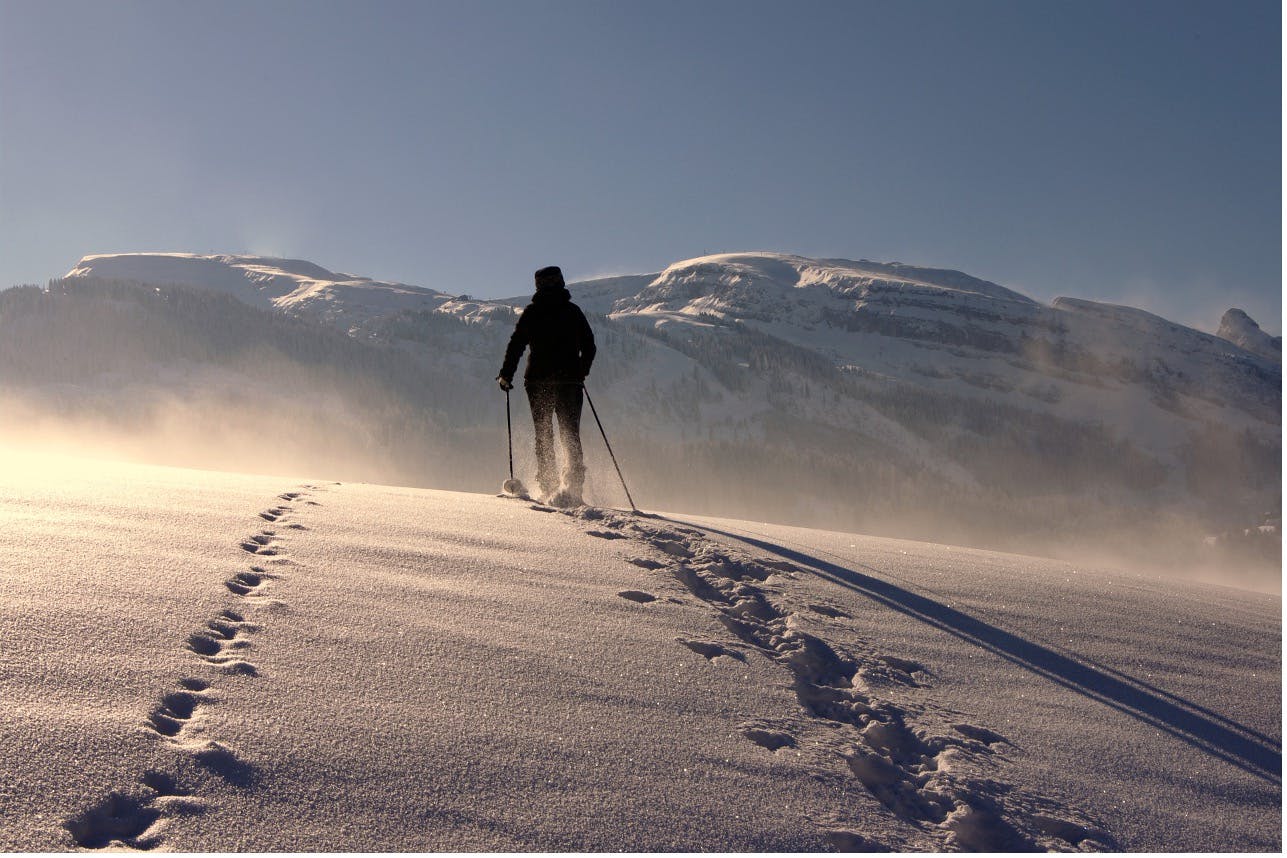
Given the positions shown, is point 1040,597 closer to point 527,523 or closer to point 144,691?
point 527,523

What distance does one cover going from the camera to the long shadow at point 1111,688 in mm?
3469

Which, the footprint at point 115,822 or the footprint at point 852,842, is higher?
the footprint at point 115,822

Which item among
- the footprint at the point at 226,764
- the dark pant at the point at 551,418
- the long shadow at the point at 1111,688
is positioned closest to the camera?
the footprint at the point at 226,764

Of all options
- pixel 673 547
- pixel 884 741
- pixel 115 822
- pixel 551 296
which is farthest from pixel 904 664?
pixel 551 296

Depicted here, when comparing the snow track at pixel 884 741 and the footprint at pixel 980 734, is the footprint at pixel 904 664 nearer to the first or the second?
the snow track at pixel 884 741

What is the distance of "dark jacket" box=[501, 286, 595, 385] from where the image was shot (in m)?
9.70

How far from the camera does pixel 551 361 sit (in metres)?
9.77

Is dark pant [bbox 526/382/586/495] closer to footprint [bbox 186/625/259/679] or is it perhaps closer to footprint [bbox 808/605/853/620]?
footprint [bbox 808/605/853/620]

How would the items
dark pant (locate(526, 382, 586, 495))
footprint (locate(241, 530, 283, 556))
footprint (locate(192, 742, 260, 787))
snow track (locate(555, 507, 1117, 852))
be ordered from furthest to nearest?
dark pant (locate(526, 382, 586, 495)), footprint (locate(241, 530, 283, 556)), snow track (locate(555, 507, 1117, 852)), footprint (locate(192, 742, 260, 787))

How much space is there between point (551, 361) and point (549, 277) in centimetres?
95

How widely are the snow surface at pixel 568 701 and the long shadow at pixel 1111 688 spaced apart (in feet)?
0.08

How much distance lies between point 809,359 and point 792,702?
116732mm

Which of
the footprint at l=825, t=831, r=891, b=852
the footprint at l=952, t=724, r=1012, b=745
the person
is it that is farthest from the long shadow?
the person

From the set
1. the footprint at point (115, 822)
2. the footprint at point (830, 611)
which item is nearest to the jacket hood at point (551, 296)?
the footprint at point (830, 611)
